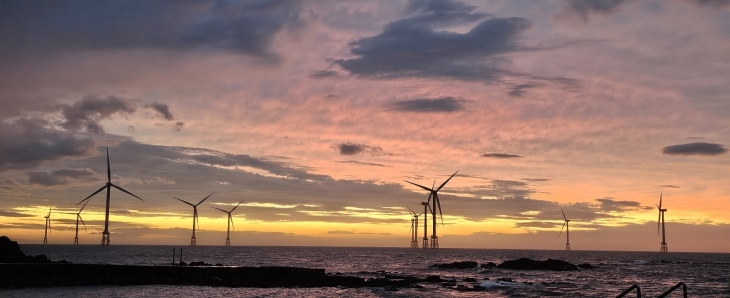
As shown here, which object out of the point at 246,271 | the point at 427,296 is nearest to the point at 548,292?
the point at 427,296

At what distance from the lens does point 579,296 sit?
245 ft

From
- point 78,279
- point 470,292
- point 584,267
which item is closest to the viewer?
point 78,279

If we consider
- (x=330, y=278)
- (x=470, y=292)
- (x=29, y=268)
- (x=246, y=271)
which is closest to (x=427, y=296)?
(x=470, y=292)

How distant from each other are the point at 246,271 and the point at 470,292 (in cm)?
2802

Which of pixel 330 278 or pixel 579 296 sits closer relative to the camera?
pixel 579 296

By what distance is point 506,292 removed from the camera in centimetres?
7981

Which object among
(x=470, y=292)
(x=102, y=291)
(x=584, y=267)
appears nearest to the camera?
(x=102, y=291)

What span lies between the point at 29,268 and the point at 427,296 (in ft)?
141

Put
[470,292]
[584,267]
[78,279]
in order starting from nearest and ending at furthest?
[78,279] < [470,292] < [584,267]

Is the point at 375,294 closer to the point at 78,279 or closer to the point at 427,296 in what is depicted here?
the point at 427,296

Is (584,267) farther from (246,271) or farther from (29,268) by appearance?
(29,268)

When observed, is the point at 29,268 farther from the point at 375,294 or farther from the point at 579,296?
the point at 579,296

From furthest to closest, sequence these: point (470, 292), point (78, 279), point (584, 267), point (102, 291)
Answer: point (584, 267) → point (470, 292) → point (78, 279) → point (102, 291)

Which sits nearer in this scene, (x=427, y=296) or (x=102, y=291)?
(x=102, y=291)
